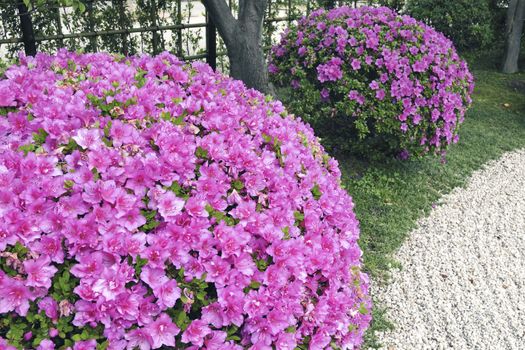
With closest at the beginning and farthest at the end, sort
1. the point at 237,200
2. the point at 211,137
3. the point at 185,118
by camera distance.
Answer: the point at 237,200 → the point at 211,137 → the point at 185,118

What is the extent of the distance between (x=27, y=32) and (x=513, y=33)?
9.55 meters

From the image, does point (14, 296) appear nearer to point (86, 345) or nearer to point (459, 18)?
point (86, 345)

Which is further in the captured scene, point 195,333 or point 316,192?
point 316,192

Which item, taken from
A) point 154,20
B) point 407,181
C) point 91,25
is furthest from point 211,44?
point 407,181

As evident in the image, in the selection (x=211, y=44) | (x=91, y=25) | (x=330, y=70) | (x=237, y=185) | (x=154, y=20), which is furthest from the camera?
(x=211, y=44)

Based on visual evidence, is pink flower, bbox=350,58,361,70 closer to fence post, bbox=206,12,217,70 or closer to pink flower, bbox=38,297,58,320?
fence post, bbox=206,12,217,70

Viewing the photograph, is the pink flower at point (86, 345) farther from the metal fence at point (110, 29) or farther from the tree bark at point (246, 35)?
the metal fence at point (110, 29)

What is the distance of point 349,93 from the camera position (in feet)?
17.6

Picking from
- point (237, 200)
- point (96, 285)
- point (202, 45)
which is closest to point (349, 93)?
point (202, 45)

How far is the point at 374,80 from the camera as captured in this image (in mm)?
5430

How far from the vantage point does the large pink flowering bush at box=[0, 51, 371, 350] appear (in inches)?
63.7

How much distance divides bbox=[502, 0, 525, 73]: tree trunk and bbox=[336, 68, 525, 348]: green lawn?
2464 millimetres

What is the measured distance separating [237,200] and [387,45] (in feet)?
13.4

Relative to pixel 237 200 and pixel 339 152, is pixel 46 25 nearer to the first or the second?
pixel 339 152
